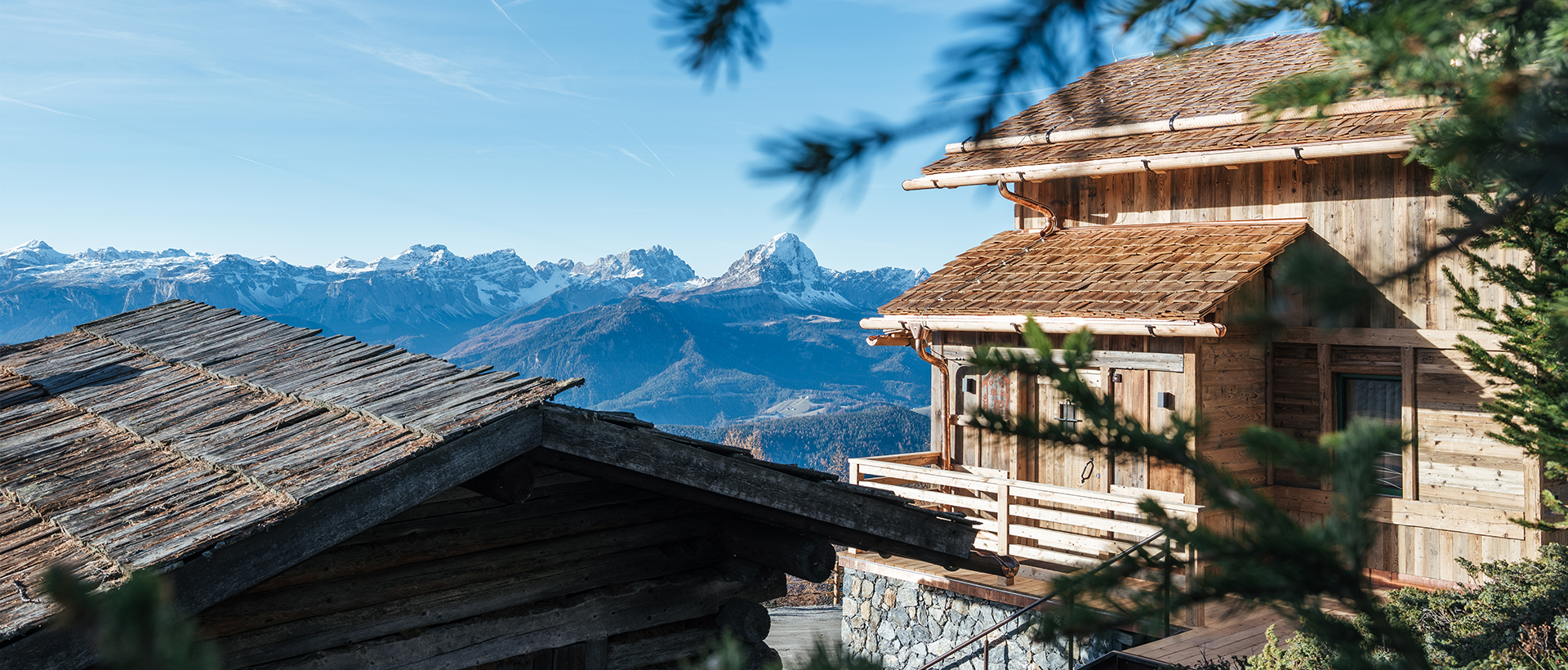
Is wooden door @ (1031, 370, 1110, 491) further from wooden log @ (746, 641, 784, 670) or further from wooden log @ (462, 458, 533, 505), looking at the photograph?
wooden log @ (462, 458, 533, 505)

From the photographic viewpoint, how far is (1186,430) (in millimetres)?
1856

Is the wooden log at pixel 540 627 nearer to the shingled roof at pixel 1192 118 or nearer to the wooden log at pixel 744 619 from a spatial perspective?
the wooden log at pixel 744 619

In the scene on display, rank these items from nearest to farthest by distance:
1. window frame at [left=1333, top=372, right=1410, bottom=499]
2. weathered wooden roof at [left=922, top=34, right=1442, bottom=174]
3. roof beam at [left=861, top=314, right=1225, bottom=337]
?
roof beam at [left=861, top=314, right=1225, bottom=337] < weathered wooden roof at [left=922, top=34, right=1442, bottom=174] < window frame at [left=1333, top=372, right=1410, bottom=499]

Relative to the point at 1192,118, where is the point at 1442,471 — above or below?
below

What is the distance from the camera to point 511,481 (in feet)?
13.5

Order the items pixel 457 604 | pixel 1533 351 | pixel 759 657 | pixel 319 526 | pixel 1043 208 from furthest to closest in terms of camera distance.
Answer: pixel 1043 208, pixel 1533 351, pixel 759 657, pixel 457 604, pixel 319 526

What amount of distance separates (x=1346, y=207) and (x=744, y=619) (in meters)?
9.03

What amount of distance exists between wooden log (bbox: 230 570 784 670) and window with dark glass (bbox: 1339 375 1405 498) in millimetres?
8460

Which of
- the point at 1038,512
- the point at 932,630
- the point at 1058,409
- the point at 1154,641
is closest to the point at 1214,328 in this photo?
the point at 1058,409

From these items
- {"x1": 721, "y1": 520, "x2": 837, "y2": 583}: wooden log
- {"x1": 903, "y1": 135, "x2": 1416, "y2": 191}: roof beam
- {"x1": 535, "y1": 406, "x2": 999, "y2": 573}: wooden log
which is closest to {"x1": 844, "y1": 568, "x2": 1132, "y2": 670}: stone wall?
{"x1": 903, "y1": 135, "x2": 1416, "y2": 191}: roof beam

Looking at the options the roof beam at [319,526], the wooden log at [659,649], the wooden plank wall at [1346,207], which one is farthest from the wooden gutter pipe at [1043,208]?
the roof beam at [319,526]

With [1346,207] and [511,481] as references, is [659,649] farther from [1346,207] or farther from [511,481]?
[1346,207]

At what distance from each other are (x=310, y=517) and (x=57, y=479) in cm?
152

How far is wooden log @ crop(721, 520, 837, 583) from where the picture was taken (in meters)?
5.14
